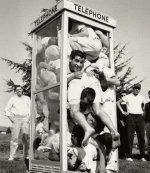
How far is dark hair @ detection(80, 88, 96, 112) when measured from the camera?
183 inches

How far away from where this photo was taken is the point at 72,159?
449 centimetres

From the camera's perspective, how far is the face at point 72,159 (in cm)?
448

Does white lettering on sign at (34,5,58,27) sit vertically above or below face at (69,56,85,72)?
above

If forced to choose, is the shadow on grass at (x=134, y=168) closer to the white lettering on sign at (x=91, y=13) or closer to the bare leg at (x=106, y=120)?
the bare leg at (x=106, y=120)

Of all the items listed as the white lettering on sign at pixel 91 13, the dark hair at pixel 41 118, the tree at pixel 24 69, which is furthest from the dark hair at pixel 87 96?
the tree at pixel 24 69

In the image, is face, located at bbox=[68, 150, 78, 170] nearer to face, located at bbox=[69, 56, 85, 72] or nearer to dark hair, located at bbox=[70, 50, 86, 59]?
face, located at bbox=[69, 56, 85, 72]

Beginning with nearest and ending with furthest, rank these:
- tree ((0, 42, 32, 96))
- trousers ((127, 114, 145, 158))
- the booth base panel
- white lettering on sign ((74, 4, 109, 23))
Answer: the booth base panel
white lettering on sign ((74, 4, 109, 23))
trousers ((127, 114, 145, 158))
tree ((0, 42, 32, 96))

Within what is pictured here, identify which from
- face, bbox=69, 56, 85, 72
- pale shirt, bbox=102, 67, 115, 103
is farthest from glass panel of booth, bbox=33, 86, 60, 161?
pale shirt, bbox=102, 67, 115, 103

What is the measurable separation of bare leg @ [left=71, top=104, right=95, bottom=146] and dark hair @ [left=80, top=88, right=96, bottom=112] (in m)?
0.11

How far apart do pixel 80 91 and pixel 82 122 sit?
44 centimetres

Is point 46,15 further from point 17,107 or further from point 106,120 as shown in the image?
point 17,107

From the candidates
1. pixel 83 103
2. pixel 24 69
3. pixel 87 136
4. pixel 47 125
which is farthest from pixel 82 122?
pixel 24 69

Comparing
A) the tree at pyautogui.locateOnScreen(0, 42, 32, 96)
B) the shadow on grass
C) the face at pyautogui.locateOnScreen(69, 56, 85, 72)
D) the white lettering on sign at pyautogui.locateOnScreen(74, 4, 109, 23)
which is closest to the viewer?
the face at pyautogui.locateOnScreen(69, 56, 85, 72)

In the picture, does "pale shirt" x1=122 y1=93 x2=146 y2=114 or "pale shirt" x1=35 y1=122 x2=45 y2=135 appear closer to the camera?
"pale shirt" x1=35 y1=122 x2=45 y2=135
